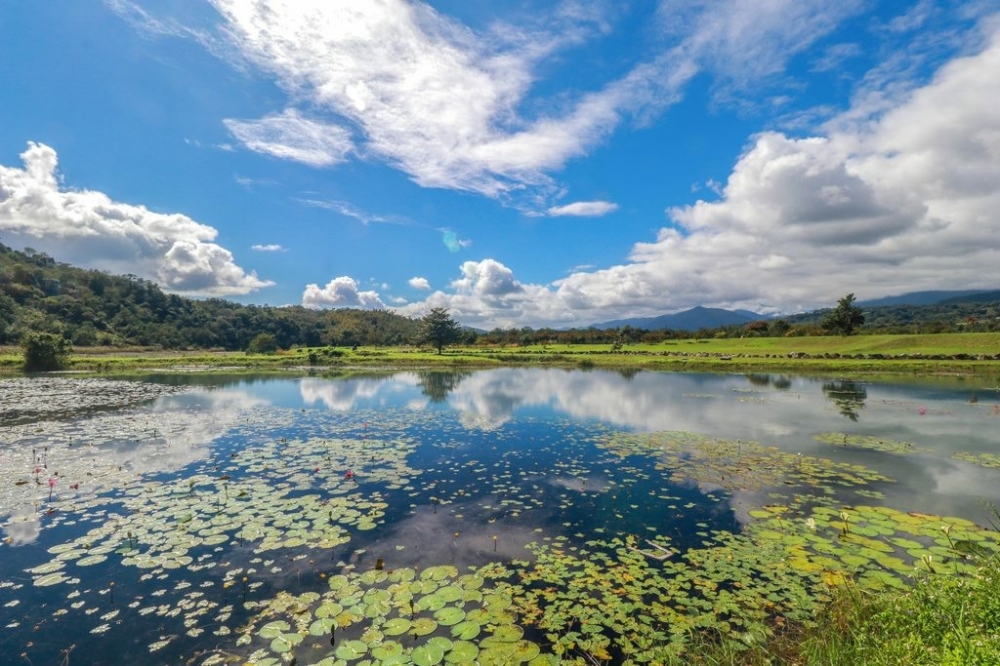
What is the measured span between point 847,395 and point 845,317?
6015cm

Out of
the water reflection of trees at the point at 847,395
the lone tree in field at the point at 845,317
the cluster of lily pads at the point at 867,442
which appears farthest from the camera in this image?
the lone tree in field at the point at 845,317

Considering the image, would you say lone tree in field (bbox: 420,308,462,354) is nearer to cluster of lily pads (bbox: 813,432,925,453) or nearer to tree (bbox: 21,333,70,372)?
tree (bbox: 21,333,70,372)

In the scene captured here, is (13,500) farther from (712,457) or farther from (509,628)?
(712,457)

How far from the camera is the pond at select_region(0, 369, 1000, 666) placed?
571 centimetres

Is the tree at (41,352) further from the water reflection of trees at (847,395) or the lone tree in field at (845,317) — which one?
the lone tree in field at (845,317)

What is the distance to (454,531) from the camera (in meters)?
8.86

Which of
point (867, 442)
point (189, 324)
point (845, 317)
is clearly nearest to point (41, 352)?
point (867, 442)

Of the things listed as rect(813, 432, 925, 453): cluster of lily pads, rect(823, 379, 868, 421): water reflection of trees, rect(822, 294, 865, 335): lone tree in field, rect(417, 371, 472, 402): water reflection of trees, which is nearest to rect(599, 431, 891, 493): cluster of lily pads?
rect(813, 432, 925, 453): cluster of lily pads

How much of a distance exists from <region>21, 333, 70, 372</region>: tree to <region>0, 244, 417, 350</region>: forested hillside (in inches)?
1420

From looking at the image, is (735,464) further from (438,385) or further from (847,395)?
(438,385)

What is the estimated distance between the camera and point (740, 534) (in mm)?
8719

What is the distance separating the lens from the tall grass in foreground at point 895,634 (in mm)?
3814

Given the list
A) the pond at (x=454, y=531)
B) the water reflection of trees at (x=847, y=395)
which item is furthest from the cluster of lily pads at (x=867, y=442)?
the water reflection of trees at (x=847, y=395)

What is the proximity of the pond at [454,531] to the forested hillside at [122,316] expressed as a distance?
81734 mm
